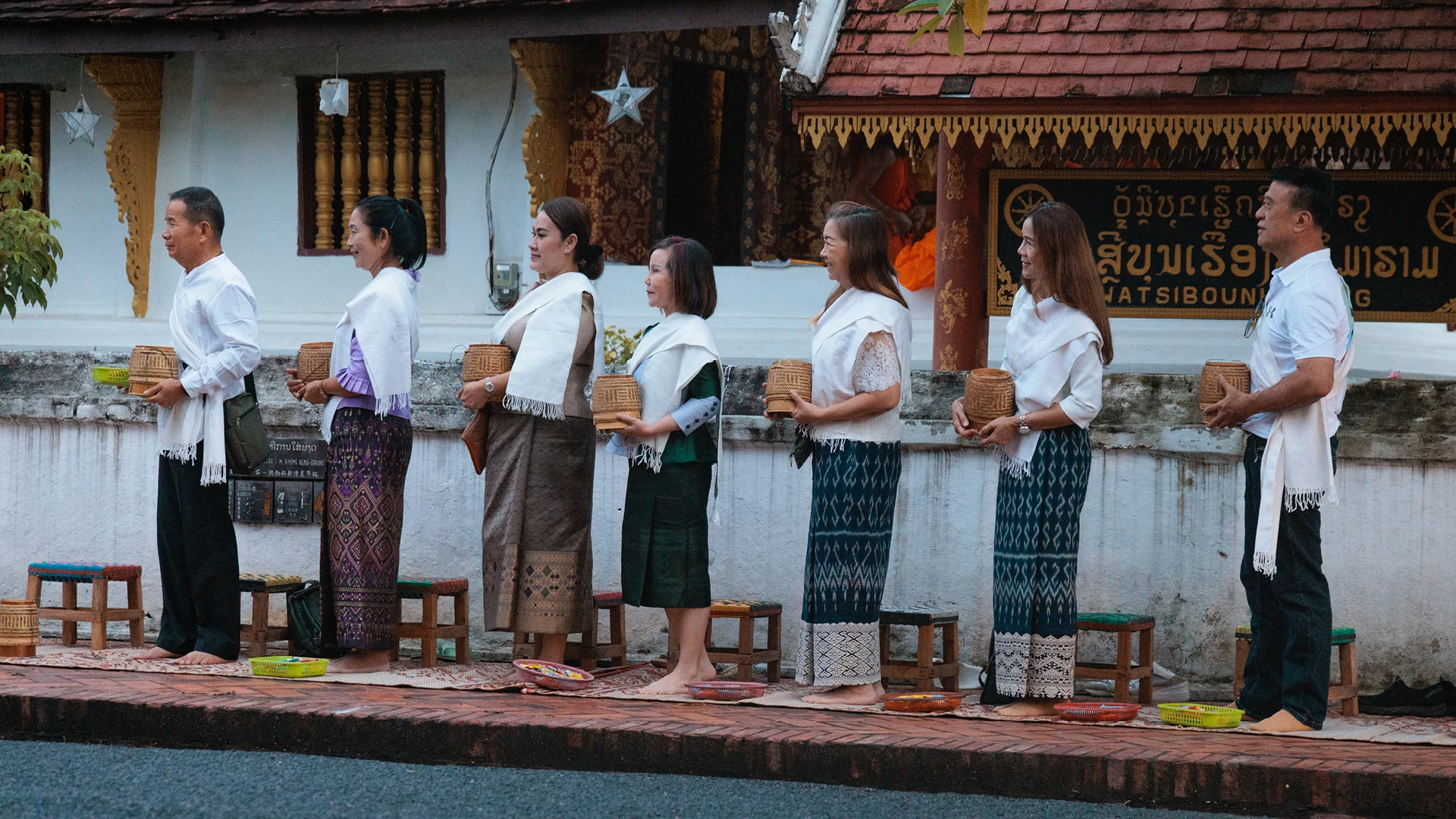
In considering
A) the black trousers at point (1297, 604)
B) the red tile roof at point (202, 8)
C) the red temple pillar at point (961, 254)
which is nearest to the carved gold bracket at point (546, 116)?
the red tile roof at point (202, 8)

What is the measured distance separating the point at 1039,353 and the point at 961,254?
2.10 meters

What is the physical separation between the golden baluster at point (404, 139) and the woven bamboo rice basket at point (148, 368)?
4291mm

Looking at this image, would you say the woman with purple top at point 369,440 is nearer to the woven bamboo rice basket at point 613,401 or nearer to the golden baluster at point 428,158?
the woven bamboo rice basket at point 613,401

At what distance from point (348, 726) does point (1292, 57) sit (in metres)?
4.62

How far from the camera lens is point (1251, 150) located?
786 cm

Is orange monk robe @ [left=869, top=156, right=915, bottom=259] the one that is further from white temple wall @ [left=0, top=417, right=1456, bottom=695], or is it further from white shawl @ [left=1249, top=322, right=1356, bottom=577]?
white shawl @ [left=1249, top=322, right=1356, bottom=577]

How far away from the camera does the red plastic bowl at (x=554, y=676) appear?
20.5 feet

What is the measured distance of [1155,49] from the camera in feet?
24.1

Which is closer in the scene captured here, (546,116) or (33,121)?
(546,116)

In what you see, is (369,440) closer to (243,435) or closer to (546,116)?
(243,435)

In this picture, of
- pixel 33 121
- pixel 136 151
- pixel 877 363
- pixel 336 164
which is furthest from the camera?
pixel 33 121

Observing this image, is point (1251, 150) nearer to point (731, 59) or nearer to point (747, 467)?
point (747, 467)

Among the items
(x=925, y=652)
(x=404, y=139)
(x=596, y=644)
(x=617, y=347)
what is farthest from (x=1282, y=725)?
(x=404, y=139)

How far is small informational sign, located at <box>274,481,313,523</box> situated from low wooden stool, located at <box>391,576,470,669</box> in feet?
2.75
